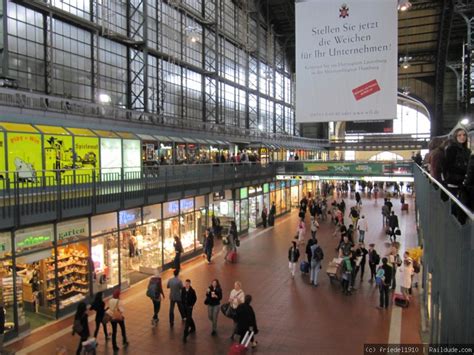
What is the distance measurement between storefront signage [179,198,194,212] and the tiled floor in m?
2.98

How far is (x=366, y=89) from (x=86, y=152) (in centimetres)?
1343

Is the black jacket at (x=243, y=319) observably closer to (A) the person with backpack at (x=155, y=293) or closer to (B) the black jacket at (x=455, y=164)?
(A) the person with backpack at (x=155, y=293)

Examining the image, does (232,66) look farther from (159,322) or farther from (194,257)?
(159,322)

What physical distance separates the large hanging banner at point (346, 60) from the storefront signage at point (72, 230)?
8.26 m

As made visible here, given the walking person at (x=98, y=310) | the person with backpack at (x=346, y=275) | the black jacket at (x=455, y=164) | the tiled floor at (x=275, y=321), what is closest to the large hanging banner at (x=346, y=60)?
the black jacket at (x=455, y=164)

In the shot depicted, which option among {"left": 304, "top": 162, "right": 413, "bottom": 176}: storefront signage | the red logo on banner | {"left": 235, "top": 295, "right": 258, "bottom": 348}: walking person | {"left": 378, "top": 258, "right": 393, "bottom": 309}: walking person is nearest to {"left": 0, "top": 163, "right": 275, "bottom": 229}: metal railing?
{"left": 235, "top": 295, "right": 258, "bottom": 348}: walking person

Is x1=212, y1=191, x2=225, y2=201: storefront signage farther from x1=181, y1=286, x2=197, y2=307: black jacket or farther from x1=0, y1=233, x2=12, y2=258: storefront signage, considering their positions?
x1=0, y1=233, x2=12, y2=258: storefront signage

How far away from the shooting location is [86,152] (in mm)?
17094

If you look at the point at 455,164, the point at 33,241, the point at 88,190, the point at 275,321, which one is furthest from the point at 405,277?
the point at 33,241

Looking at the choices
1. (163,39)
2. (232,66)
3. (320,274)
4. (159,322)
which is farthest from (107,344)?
(232,66)

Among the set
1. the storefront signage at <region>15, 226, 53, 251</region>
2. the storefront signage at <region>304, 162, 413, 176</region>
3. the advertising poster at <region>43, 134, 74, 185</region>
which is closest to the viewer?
the storefront signage at <region>15, 226, 53, 251</region>

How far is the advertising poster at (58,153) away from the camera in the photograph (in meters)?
14.7

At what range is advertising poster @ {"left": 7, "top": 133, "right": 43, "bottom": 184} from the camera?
13320mm

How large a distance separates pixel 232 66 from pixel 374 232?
21.6m
